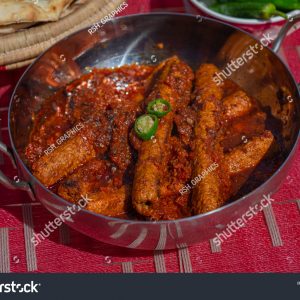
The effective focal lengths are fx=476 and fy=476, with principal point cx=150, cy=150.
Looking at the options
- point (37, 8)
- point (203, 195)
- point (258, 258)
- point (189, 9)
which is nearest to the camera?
point (203, 195)

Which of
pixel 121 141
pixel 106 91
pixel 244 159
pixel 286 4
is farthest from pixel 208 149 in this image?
pixel 286 4

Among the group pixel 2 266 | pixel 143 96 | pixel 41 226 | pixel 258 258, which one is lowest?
pixel 258 258

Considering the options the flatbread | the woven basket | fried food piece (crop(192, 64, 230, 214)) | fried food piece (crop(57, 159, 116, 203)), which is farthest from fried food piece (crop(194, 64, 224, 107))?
the flatbread

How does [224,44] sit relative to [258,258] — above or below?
above

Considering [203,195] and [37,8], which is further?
[37,8]

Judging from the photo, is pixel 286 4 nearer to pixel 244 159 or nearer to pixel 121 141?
pixel 244 159
